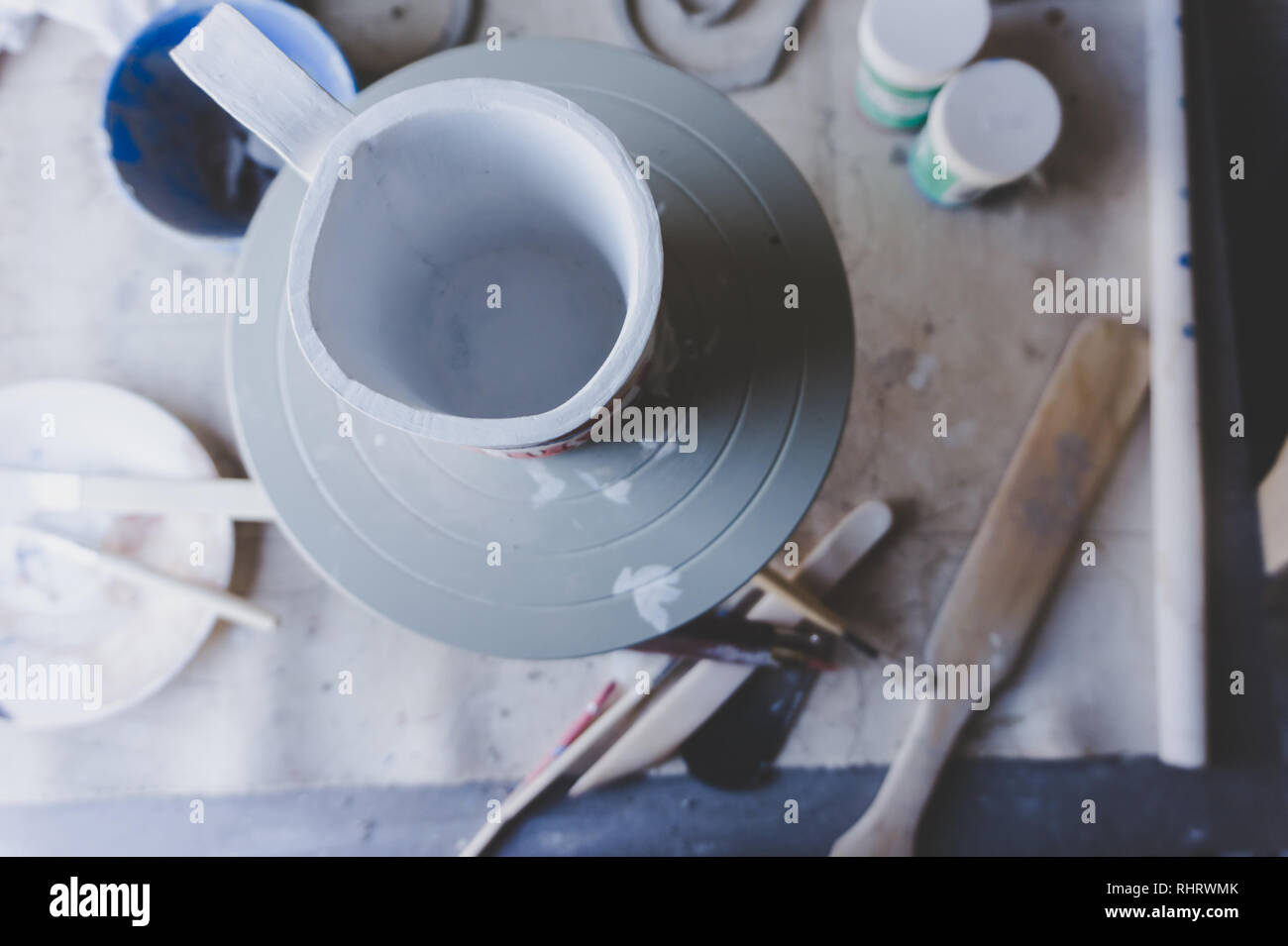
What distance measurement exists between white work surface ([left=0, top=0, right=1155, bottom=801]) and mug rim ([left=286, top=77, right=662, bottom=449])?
715 mm

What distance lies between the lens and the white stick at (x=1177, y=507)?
3.64 ft

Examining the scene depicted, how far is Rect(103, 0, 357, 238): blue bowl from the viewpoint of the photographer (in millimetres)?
1056

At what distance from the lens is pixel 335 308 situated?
567mm

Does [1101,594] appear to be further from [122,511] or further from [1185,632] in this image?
[122,511]

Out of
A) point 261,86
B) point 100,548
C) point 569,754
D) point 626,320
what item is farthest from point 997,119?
point 100,548

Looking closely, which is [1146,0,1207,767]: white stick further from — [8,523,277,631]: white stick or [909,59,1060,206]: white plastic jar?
[8,523,277,631]: white stick

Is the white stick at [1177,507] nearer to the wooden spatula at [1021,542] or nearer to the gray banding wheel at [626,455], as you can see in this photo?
the wooden spatula at [1021,542]

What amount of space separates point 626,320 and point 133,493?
0.86 m

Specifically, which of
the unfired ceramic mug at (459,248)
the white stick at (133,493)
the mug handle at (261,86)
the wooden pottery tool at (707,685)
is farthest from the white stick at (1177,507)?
the white stick at (133,493)

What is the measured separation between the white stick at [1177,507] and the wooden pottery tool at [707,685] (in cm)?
38

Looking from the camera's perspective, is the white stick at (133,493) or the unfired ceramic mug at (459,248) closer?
the unfired ceramic mug at (459,248)

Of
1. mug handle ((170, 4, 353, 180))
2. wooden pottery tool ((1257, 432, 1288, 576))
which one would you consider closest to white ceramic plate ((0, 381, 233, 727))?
mug handle ((170, 4, 353, 180))

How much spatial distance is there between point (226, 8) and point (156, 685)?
0.90 m

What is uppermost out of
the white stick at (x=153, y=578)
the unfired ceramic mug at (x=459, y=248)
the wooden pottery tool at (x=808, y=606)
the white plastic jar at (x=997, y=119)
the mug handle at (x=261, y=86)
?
the white plastic jar at (x=997, y=119)
